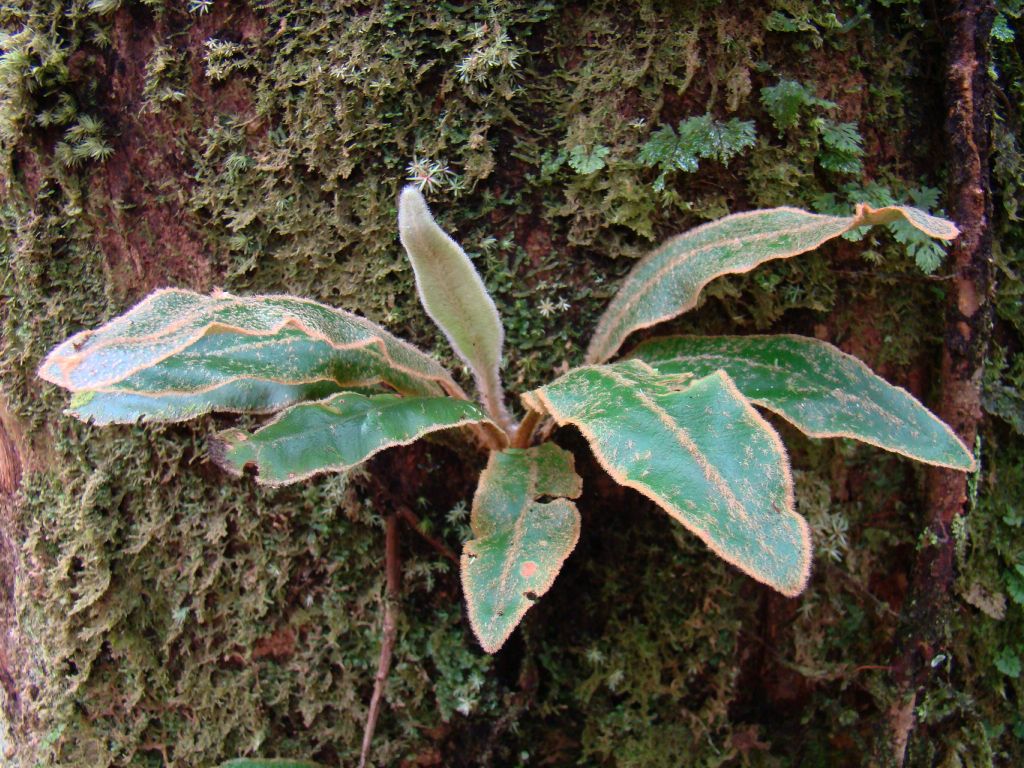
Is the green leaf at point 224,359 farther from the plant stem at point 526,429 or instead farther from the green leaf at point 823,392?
the green leaf at point 823,392

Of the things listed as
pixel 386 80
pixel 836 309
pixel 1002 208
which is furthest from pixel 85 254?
pixel 1002 208

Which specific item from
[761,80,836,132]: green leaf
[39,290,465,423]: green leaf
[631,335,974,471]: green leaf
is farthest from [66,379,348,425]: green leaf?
[761,80,836,132]: green leaf

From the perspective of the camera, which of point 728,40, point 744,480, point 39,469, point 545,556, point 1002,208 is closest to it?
point 744,480

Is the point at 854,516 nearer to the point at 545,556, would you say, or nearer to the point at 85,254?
the point at 545,556

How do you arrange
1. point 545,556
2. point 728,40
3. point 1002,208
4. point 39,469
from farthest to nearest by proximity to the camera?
1. point 39,469
2. point 1002,208
3. point 728,40
4. point 545,556

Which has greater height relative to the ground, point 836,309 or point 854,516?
point 836,309

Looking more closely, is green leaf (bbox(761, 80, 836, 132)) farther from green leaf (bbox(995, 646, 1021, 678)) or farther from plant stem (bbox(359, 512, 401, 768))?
green leaf (bbox(995, 646, 1021, 678))
